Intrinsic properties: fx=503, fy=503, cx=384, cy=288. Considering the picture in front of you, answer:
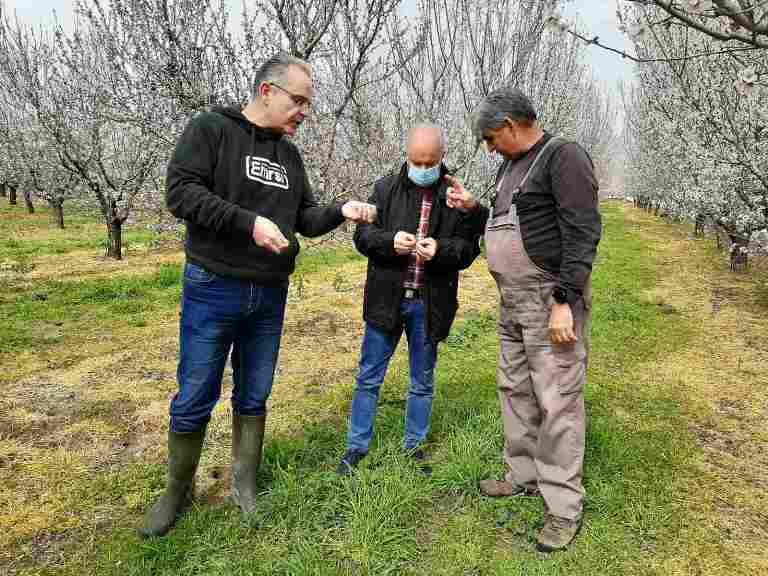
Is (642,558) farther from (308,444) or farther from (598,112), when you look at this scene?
(598,112)

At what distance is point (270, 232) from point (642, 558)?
7.77ft

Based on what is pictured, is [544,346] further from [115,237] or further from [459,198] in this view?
[115,237]

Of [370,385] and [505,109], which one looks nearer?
[505,109]

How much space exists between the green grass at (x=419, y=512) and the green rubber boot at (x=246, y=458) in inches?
3.4

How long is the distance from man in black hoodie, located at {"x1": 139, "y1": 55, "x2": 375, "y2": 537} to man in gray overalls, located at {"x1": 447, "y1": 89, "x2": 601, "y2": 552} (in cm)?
76

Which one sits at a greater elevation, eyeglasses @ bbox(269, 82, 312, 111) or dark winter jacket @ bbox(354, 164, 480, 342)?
eyeglasses @ bbox(269, 82, 312, 111)

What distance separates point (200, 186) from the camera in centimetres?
221

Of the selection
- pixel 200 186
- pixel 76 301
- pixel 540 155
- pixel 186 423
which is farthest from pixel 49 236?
pixel 540 155

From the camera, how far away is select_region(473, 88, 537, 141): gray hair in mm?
2375

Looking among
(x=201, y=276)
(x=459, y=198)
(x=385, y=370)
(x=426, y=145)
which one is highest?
(x=426, y=145)

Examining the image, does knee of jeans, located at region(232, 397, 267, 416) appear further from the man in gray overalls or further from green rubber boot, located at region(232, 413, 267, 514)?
the man in gray overalls

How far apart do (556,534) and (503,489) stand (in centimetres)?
43

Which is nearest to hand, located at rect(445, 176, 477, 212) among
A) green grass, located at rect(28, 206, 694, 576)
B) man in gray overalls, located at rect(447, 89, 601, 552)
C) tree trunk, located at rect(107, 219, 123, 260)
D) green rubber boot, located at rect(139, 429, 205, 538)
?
man in gray overalls, located at rect(447, 89, 601, 552)

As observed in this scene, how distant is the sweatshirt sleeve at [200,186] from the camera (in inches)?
84.9
